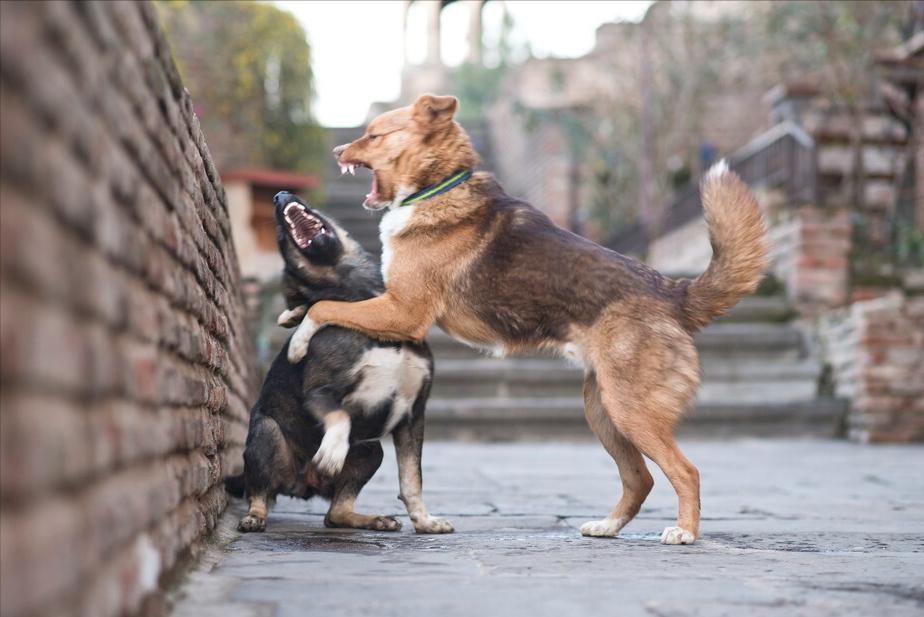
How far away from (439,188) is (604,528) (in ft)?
3.97

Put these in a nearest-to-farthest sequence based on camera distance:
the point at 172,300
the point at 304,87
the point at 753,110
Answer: the point at 172,300
the point at 304,87
the point at 753,110

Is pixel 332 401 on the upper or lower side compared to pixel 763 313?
lower

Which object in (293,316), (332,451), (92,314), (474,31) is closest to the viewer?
(92,314)

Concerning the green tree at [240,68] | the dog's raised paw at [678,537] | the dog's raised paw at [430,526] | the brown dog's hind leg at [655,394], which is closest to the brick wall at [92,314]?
the dog's raised paw at [430,526]

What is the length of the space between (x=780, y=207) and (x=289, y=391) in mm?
7992

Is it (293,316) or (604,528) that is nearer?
(604,528)

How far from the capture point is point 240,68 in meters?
12.0

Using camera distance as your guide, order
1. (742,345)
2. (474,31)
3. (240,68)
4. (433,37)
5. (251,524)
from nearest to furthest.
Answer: (251,524) < (742,345) < (240,68) < (474,31) < (433,37)

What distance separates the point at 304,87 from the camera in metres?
12.3

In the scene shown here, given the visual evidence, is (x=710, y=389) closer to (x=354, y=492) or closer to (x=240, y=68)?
(x=354, y=492)

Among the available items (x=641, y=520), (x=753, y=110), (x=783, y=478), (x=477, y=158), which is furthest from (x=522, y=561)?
(x=753, y=110)

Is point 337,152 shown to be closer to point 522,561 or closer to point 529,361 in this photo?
point 522,561

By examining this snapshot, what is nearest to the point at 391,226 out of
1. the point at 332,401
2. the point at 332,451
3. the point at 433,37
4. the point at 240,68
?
the point at 332,401

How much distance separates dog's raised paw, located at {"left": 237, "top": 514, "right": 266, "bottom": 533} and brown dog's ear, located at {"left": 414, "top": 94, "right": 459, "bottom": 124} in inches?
55.5
